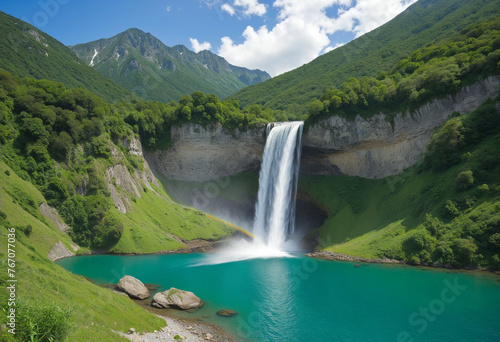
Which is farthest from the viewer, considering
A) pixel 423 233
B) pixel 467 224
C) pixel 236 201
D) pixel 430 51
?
pixel 236 201

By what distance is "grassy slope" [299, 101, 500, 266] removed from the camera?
38719mm

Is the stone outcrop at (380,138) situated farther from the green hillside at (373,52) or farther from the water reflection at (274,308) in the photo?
the water reflection at (274,308)

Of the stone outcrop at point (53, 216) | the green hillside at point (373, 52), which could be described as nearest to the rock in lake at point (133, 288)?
the stone outcrop at point (53, 216)

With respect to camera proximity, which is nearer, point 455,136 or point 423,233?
point 423,233

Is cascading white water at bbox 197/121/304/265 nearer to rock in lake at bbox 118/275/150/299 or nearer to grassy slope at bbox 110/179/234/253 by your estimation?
grassy slope at bbox 110/179/234/253

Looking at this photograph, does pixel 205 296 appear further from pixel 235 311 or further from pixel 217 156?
pixel 217 156

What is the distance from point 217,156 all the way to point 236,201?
41.0 feet

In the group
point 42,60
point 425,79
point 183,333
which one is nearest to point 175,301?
point 183,333

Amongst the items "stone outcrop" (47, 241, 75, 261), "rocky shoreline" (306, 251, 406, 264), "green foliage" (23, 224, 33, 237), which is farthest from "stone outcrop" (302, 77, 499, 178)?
"green foliage" (23, 224, 33, 237)

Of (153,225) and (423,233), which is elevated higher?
(423,233)

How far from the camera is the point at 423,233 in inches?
1583

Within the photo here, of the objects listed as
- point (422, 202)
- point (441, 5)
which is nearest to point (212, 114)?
point (422, 202)

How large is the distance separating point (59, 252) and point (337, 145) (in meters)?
54.5

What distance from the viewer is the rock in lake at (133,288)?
26625mm
